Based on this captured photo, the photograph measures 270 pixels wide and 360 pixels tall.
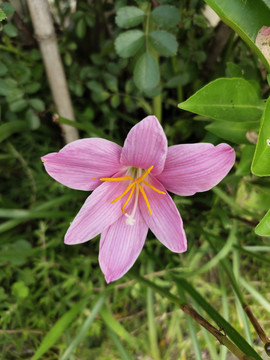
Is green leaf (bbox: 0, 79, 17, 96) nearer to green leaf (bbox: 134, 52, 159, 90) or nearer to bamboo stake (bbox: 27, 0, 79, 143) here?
bamboo stake (bbox: 27, 0, 79, 143)

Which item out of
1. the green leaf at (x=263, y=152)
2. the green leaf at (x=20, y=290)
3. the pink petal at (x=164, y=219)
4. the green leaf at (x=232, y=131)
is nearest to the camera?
the green leaf at (x=263, y=152)

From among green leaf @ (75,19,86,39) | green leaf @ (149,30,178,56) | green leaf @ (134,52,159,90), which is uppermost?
green leaf @ (75,19,86,39)

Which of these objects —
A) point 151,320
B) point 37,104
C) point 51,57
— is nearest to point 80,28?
point 51,57

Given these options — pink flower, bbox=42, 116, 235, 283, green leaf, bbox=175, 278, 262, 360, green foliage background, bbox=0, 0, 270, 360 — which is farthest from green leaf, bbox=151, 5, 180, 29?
green leaf, bbox=175, 278, 262, 360

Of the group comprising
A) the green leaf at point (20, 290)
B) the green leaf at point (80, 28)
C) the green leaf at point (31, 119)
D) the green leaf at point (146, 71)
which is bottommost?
the green leaf at point (20, 290)

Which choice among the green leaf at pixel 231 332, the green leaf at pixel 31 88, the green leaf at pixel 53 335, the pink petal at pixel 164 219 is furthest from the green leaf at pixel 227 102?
the green leaf at pixel 53 335

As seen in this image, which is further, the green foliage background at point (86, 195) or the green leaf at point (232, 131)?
the green foliage background at point (86, 195)

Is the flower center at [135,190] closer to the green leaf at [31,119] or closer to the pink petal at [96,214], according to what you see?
the pink petal at [96,214]
